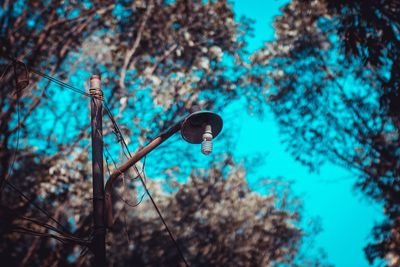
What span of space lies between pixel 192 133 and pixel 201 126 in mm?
128

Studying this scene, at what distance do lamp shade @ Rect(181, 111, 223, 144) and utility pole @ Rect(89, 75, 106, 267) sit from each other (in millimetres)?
942

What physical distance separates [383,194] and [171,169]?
5.96 meters

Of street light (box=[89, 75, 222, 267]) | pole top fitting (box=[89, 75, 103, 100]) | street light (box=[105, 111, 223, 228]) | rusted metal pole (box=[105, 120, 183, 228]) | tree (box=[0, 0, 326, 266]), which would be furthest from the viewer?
tree (box=[0, 0, 326, 266])

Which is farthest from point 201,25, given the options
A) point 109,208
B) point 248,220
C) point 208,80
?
point 109,208

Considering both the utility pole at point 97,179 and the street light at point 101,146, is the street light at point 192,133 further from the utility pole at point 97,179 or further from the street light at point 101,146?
the utility pole at point 97,179

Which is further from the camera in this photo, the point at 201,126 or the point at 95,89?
the point at 95,89

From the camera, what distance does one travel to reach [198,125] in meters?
4.79

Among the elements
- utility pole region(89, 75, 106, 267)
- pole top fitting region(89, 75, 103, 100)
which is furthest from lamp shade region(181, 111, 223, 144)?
pole top fitting region(89, 75, 103, 100)

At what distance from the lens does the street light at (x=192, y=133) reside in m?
4.66

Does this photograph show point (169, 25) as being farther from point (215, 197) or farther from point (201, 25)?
point (215, 197)

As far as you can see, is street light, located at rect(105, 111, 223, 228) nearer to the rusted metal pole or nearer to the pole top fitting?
the rusted metal pole

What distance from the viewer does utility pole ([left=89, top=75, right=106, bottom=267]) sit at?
14.0 feet

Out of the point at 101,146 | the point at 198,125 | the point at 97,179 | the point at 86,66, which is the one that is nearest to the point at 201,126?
the point at 198,125

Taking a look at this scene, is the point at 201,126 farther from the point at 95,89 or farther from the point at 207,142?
the point at 95,89
